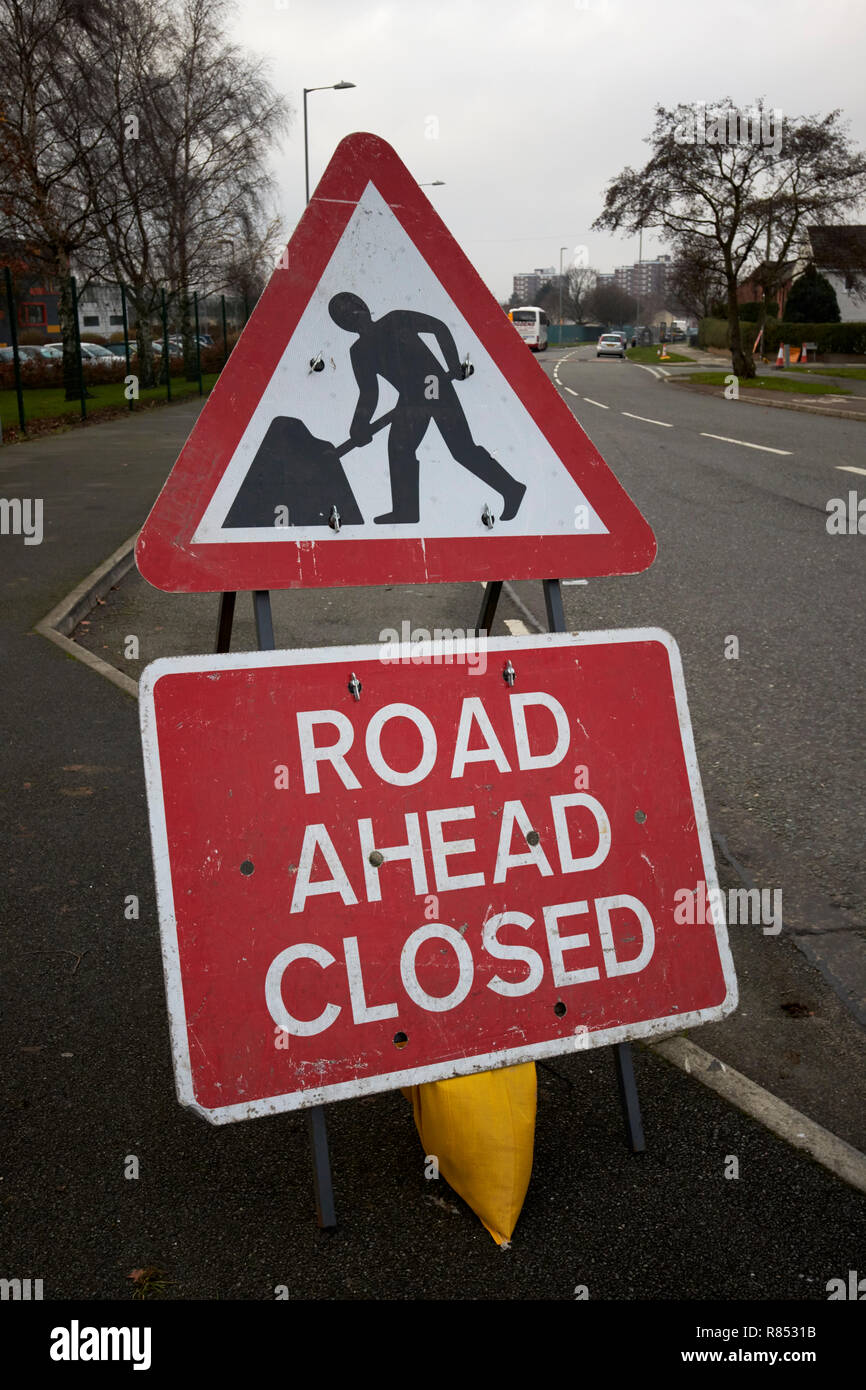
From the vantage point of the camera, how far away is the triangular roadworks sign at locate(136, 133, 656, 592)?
2.27 m

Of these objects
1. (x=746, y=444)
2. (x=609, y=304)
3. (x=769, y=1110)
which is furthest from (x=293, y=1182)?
(x=609, y=304)

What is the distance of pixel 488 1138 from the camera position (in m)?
2.27

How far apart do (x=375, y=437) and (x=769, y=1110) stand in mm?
1714

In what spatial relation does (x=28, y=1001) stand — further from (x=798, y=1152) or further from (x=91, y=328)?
(x=91, y=328)

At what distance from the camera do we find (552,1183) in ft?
7.91

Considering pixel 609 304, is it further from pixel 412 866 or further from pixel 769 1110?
pixel 412 866

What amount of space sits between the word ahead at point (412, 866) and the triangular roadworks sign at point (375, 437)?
197 mm

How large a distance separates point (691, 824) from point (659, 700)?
0.28m

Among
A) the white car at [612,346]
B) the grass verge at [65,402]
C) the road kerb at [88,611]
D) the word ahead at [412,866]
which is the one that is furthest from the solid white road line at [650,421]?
the white car at [612,346]

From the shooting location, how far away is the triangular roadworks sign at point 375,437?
7.44 feet

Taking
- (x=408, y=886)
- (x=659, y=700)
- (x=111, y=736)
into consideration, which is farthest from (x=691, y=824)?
(x=111, y=736)

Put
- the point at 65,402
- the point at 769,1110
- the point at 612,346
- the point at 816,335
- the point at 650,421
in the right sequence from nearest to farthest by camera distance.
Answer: the point at 769,1110 → the point at 650,421 → the point at 65,402 → the point at 816,335 → the point at 612,346

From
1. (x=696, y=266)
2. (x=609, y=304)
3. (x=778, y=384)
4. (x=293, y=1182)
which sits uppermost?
(x=609, y=304)

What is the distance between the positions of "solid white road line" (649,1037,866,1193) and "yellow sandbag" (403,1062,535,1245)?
61 cm
